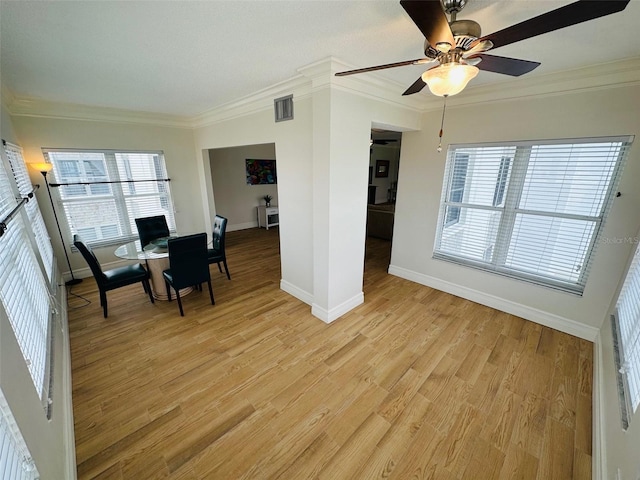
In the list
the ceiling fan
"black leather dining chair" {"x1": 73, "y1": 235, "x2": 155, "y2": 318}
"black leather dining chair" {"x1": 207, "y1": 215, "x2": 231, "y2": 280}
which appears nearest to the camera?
the ceiling fan

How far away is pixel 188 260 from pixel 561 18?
3323 mm

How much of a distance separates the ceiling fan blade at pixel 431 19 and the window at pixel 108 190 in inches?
184

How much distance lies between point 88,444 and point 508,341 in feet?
11.8

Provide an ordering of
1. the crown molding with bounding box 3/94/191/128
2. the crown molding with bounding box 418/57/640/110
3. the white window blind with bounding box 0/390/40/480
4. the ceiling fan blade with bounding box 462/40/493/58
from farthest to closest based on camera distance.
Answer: the crown molding with bounding box 3/94/191/128 → the crown molding with bounding box 418/57/640/110 → the ceiling fan blade with bounding box 462/40/493/58 → the white window blind with bounding box 0/390/40/480

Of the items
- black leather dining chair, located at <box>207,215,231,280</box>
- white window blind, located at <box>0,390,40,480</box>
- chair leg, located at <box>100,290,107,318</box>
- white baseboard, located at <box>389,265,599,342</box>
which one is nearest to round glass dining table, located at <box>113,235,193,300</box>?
chair leg, located at <box>100,290,107,318</box>

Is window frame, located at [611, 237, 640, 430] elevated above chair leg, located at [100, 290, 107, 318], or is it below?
above

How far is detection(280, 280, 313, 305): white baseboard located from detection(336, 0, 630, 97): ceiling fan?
8.29 feet

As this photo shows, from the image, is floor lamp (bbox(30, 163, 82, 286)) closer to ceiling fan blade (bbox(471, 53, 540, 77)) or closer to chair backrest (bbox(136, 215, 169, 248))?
chair backrest (bbox(136, 215, 169, 248))

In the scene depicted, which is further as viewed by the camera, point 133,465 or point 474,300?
point 474,300

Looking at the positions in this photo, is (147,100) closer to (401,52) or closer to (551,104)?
(401,52)

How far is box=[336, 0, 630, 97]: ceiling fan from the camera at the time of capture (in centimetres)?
94

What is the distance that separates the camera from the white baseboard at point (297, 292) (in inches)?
125

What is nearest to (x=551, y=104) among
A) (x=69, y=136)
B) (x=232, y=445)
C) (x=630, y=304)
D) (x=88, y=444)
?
(x=630, y=304)

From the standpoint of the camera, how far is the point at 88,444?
5.29 feet
